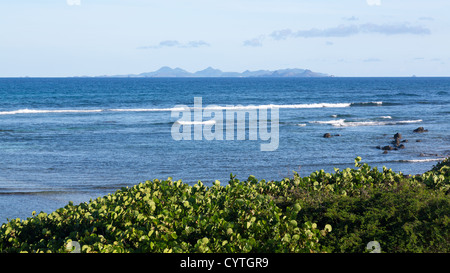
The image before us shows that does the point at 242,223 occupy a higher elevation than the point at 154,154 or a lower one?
higher

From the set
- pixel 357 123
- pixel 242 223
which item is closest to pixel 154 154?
pixel 242 223

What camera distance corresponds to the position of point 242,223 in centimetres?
557

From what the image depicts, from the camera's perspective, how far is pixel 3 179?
17.5 metres

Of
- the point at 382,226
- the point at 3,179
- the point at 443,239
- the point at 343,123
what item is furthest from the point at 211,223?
the point at 343,123

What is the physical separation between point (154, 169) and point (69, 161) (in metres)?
4.30

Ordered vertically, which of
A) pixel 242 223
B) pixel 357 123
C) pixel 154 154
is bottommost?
pixel 154 154

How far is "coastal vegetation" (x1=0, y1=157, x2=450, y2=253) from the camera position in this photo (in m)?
5.12

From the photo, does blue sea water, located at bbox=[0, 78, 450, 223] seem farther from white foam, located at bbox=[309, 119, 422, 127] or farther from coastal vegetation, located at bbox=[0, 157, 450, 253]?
coastal vegetation, located at bbox=[0, 157, 450, 253]

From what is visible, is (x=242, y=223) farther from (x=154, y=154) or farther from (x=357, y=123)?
(x=357, y=123)

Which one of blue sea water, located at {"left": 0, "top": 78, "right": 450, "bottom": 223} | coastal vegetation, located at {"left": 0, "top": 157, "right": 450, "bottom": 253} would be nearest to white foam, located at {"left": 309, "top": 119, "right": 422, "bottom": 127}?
blue sea water, located at {"left": 0, "top": 78, "right": 450, "bottom": 223}

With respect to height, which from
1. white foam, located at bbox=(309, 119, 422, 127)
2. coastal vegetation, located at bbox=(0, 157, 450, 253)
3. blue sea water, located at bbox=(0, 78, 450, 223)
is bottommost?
blue sea water, located at bbox=(0, 78, 450, 223)

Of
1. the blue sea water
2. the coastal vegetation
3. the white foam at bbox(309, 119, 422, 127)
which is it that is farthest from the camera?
the white foam at bbox(309, 119, 422, 127)

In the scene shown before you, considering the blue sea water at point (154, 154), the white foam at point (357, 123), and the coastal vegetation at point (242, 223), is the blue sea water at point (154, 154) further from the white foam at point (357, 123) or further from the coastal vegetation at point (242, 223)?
the coastal vegetation at point (242, 223)

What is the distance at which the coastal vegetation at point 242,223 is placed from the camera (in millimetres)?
5121
